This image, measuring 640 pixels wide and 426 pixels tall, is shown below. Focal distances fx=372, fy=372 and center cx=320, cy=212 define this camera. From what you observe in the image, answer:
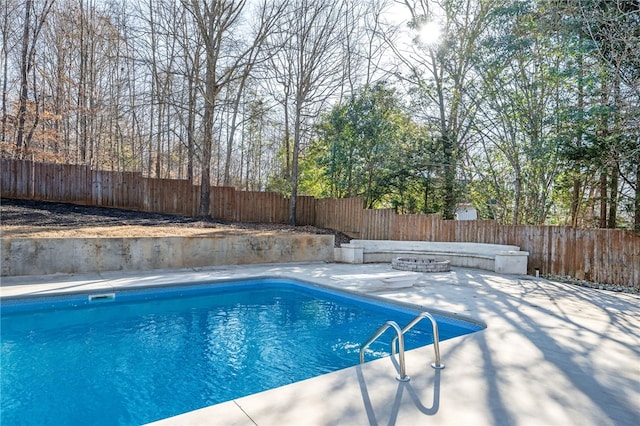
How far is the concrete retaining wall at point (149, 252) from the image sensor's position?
6715 millimetres

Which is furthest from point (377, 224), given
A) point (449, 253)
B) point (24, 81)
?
point (24, 81)

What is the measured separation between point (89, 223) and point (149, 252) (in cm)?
243

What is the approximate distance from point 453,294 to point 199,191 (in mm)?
9758

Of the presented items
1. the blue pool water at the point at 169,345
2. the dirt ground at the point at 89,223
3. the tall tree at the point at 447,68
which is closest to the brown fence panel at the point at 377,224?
the dirt ground at the point at 89,223

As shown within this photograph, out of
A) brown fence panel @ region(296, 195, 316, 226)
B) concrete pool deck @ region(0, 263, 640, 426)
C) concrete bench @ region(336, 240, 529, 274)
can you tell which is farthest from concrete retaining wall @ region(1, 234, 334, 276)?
brown fence panel @ region(296, 195, 316, 226)

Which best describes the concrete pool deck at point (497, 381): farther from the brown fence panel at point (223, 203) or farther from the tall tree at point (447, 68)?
the brown fence panel at point (223, 203)

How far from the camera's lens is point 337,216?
13.2 meters

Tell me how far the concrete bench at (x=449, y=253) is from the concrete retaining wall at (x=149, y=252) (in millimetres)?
822

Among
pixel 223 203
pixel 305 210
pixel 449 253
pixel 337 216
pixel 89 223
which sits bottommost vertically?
pixel 449 253

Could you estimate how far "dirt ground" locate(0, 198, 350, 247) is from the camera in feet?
25.1

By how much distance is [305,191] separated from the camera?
1672 cm

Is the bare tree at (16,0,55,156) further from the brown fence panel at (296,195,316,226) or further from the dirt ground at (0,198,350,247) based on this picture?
the brown fence panel at (296,195,316,226)

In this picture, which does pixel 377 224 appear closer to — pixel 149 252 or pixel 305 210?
pixel 305 210

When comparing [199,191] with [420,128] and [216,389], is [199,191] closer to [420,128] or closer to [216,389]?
[420,128]
